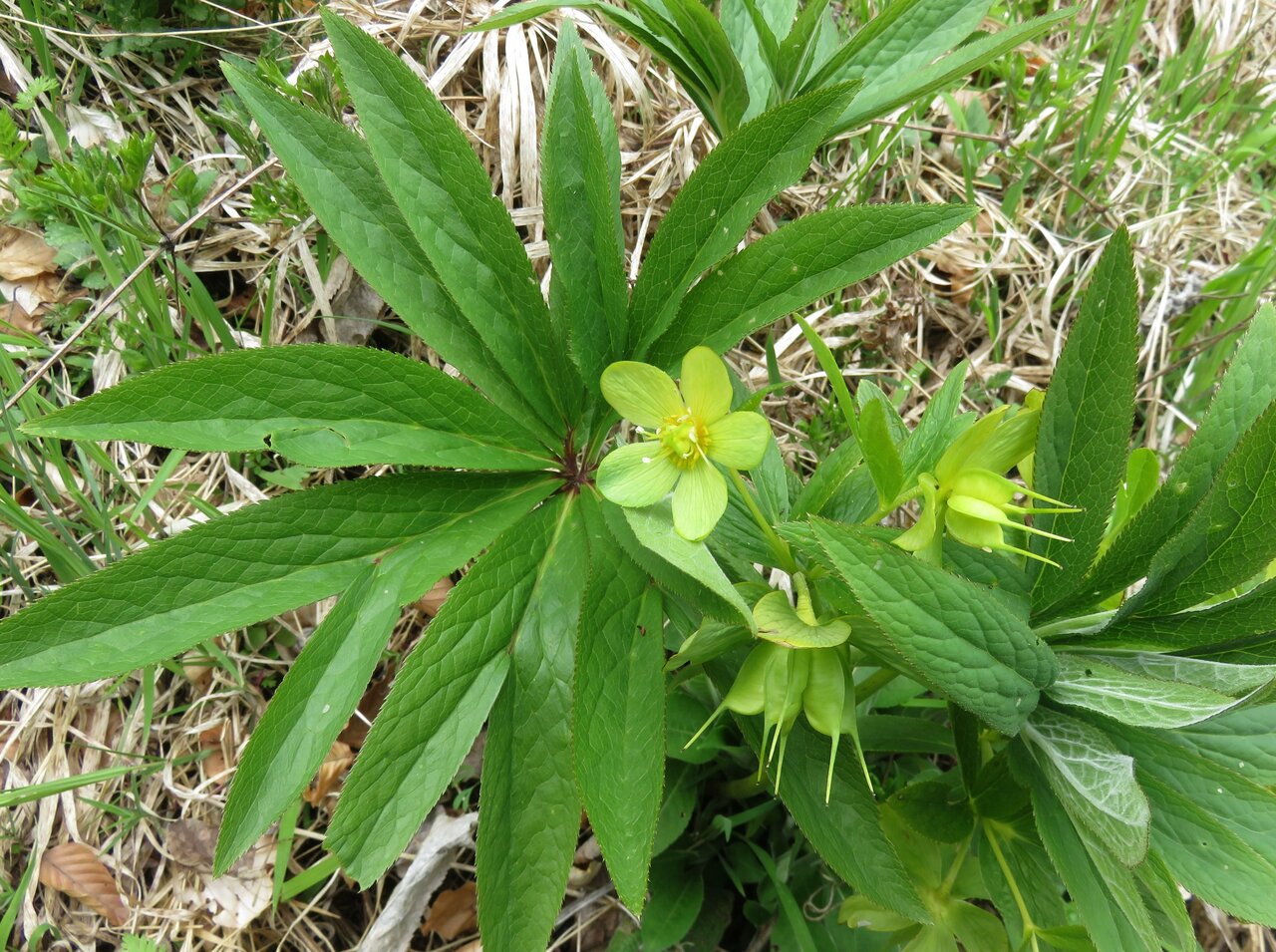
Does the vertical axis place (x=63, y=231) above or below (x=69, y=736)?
above

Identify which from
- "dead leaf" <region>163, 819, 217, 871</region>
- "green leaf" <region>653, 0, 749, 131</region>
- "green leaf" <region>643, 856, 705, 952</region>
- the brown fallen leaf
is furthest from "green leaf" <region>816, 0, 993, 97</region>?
the brown fallen leaf

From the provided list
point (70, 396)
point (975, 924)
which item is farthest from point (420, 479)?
point (70, 396)

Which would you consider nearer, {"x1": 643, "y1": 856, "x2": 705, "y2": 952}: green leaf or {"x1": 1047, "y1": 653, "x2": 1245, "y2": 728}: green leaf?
{"x1": 1047, "y1": 653, "x2": 1245, "y2": 728}: green leaf

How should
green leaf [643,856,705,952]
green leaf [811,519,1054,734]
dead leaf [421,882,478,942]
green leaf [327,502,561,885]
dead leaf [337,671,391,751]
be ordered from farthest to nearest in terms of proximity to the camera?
dead leaf [337,671,391,751]
dead leaf [421,882,478,942]
green leaf [643,856,705,952]
green leaf [327,502,561,885]
green leaf [811,519,1054,734]

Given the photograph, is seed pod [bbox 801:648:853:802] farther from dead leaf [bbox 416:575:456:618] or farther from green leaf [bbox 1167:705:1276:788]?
dead leaf [bbox 416:575:456:618]

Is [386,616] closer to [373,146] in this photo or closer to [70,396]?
[373,146]

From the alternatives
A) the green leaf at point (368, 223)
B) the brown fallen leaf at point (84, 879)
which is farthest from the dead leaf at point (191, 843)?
the green leaf at point (368, 223)
